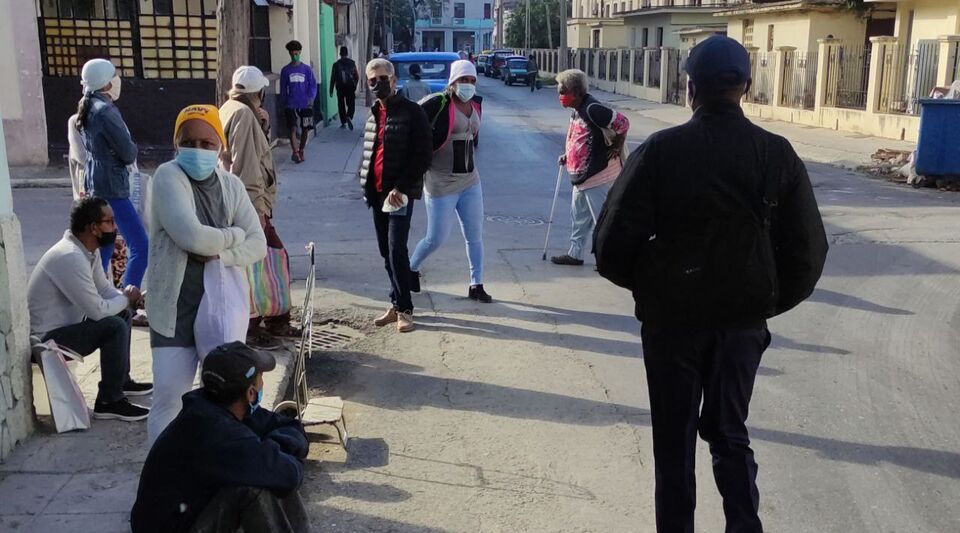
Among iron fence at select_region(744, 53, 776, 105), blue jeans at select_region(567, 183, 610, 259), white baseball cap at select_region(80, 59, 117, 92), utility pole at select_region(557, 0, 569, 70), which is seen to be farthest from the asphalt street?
utility pole at select_region(557, 0, 569, 70)

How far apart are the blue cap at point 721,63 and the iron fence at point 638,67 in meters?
39.2

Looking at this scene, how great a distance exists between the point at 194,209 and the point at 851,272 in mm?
6517

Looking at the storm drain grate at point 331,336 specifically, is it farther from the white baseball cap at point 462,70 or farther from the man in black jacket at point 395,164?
the white baseball cap at point 462,70

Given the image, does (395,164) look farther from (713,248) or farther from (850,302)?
(850,302)

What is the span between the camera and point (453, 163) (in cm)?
703

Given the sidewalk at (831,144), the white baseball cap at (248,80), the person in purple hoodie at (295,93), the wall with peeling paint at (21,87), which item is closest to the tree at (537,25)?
the sidewalk at (831,144)

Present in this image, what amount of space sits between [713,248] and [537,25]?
271 ft

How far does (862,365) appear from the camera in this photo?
238 inches

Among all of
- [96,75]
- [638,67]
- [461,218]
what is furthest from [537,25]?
[96,75]

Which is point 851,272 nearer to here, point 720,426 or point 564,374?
point 564,374

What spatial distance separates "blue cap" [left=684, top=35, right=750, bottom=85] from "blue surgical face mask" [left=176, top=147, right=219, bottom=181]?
2.02 metres

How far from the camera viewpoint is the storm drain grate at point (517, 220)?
1080 centimetres

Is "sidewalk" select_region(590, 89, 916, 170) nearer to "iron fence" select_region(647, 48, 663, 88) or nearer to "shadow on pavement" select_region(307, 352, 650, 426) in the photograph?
"iron fence" select_region(647, 48, 663, 88)

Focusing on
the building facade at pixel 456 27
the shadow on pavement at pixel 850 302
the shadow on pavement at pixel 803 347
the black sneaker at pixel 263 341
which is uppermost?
the building facade at pixel 456 27
